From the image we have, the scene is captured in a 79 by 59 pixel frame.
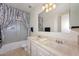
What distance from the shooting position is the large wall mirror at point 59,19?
1.57m

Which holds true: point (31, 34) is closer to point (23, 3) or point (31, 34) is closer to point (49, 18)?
point (49, 18)

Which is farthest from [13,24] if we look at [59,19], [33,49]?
[59,19]

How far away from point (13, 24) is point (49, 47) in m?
0.65

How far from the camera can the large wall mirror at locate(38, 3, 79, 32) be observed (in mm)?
1572

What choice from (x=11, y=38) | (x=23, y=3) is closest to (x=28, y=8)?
(x=23, y=3)

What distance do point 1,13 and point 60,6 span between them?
0.91m

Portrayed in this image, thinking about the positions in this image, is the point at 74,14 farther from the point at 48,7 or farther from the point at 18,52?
the point at 18,52

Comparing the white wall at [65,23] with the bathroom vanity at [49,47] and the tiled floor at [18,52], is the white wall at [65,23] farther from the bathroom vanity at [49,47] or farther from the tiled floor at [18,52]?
the tiled floor at [18,52]

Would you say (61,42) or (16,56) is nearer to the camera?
(16,56)

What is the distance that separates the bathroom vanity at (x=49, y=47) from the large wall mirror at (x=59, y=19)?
7.1 inches

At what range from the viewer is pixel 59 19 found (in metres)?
1.59

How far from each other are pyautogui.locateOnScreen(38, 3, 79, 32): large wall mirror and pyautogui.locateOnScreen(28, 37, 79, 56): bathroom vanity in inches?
7.1

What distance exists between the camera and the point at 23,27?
1.60 metres

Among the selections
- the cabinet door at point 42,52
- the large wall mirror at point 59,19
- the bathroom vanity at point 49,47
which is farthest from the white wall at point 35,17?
the cabinet door at point 42,52
